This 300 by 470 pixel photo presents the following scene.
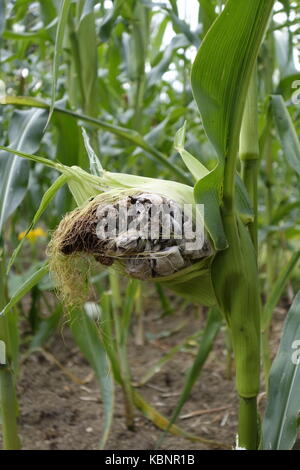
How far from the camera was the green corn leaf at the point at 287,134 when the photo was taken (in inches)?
30.7

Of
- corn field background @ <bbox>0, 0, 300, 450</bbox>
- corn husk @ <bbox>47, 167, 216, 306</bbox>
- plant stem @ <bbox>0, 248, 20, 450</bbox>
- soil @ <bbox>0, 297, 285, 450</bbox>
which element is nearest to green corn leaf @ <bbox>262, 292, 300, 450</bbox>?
corn field background @ <bbox>0, 0, 300, 450</bbox>

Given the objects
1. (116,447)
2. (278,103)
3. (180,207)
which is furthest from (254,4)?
(116,447)

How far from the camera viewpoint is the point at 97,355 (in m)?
1.01

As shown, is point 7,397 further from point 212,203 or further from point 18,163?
point 212,203

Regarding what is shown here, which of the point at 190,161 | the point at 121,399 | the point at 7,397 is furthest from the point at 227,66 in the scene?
the point at 121,399

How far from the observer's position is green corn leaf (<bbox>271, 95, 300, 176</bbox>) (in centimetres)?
78

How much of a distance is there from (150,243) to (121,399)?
1.02m

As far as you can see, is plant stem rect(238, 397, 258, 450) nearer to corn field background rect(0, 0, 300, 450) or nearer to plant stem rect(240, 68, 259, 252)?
corn field background rect(0, 0, 300, 450)

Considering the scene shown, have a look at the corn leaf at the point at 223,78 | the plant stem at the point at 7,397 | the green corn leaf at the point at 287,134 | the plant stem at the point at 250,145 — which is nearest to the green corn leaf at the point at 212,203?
the corn leaf at the point at 223,78

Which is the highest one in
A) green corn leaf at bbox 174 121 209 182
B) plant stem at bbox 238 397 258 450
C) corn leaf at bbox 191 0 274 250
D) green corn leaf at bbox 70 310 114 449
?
corn leaf at bbox 191 0 274 250

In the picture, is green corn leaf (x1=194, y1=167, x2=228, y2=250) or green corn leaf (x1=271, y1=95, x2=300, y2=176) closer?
green corn leaf (x1=194, y1=167, x2=228, y2=250)

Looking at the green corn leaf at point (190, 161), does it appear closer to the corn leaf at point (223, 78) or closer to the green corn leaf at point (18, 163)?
the corn leaf at point (223, 78)

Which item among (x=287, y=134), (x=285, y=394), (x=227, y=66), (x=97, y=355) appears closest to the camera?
(x=227, y=66)

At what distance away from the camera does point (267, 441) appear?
63 centimetres
